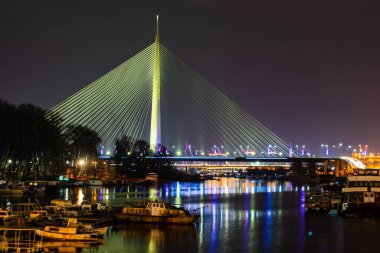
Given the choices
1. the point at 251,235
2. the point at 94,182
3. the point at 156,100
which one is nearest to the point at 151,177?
the point at 94,182

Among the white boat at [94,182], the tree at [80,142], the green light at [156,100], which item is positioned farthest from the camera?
the tree at [80,142]

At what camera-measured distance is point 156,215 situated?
104ft

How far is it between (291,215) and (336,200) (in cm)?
368

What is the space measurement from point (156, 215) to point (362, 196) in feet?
43.8

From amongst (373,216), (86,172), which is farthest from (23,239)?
(86,172)

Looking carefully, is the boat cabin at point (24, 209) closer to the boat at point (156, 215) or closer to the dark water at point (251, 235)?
the dark water at point (251, 235)

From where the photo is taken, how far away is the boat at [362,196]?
119ft

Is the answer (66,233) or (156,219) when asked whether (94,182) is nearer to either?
(156,219)

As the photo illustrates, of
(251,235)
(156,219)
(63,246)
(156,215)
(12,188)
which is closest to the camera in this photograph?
(63,246)

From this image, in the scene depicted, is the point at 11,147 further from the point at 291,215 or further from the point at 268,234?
the point at 268,234

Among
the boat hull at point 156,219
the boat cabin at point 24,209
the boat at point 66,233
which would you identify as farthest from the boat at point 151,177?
the boat at point 66,233

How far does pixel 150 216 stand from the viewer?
3166cm

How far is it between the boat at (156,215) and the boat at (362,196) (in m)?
10.3

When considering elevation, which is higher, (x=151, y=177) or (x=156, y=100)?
(x=156, y=100)
